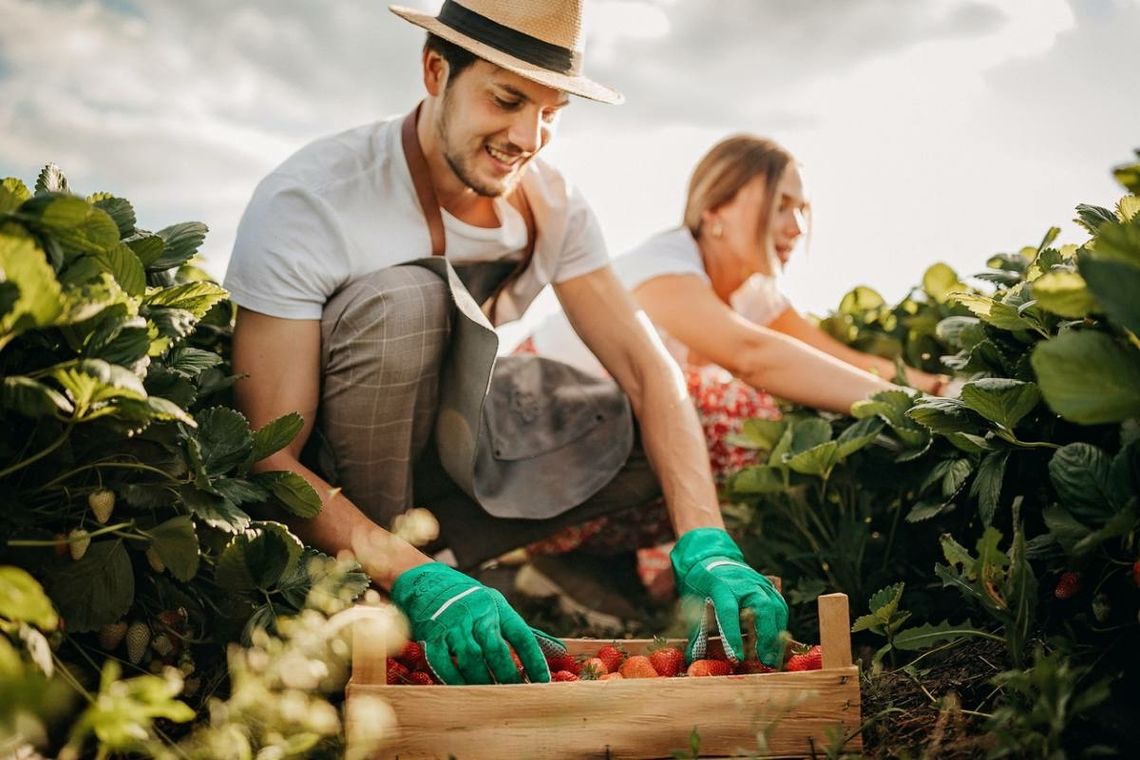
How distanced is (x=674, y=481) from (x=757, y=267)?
57.0 inches

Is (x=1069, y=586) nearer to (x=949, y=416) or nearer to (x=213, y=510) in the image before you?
(x=949, y=416)

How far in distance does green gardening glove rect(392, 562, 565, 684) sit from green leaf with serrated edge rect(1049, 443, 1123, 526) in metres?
0.83

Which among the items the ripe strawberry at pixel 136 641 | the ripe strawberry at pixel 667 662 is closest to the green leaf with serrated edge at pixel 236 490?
the ripe strawberry at pixel 136 641

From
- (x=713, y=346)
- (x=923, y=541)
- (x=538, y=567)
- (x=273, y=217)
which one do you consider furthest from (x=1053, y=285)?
(x=538, y=567)

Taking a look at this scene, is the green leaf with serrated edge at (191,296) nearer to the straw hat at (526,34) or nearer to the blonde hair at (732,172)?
the straw hat at (526,34)

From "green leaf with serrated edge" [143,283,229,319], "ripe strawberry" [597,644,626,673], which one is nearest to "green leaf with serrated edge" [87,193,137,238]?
"green leaf with serrated edge" [143,283,229,319]

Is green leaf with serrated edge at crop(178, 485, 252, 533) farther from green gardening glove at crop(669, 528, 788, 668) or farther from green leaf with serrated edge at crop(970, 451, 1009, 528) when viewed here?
green leaf with serrated edge at crop(970, 451, 1009, 528)

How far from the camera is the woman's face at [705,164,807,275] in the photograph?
11.8 feet

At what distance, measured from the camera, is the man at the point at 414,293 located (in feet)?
6.57

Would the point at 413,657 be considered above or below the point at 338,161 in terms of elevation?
below

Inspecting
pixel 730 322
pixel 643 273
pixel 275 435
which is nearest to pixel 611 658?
pixel 275 435

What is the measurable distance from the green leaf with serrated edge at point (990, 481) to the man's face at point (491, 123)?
1.21 meters

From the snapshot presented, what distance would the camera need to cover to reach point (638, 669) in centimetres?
162

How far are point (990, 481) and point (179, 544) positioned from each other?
1285 millimetres
